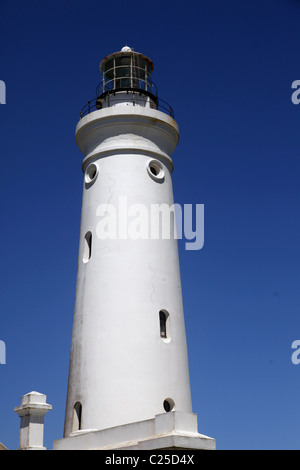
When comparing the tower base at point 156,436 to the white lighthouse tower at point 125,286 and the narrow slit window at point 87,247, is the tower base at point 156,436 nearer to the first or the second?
the white lighthouse tower at point 125,286

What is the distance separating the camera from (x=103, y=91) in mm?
23328

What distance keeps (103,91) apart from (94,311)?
7881 mm

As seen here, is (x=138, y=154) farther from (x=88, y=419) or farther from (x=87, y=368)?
(x=88, y=419)

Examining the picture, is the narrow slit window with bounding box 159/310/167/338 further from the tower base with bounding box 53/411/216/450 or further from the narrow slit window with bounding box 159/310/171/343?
the tower base with bounding box 53/411/216/450

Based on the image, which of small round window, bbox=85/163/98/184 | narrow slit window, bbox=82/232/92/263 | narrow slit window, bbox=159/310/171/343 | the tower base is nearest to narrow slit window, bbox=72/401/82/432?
the tower base

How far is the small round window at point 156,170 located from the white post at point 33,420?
7.64 meters

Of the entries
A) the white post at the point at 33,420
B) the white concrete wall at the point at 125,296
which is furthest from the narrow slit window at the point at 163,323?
the white post at the point at 33,420

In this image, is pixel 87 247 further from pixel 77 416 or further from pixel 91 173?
pixel 77 416

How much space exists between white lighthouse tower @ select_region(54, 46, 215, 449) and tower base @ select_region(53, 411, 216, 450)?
0.16 feet

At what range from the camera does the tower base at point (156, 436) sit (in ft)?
49.9

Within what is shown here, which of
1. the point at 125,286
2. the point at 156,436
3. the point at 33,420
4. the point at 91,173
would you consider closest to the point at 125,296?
Result: the point at 125,286

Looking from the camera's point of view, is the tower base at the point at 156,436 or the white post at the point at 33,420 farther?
the white post at the point at 33,420
